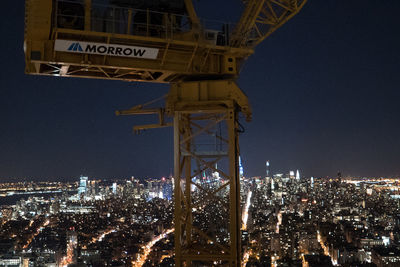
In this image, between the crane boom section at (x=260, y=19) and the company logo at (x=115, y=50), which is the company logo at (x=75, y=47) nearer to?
the company logo at (x=115, y=50)

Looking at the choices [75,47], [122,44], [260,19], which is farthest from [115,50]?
[260,19]

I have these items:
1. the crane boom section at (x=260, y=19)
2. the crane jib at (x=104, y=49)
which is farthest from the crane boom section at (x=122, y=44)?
the crane boom section at (x=260, y=19)

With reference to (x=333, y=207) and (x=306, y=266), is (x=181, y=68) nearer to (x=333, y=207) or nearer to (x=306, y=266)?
(x=306, y=266)

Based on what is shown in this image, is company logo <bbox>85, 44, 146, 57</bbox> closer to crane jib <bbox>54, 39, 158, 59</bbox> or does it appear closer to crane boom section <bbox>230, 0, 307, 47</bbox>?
crane jib <bbox>54, 39, 158, 59</bbox>

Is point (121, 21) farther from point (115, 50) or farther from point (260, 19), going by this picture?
point (260, 19)

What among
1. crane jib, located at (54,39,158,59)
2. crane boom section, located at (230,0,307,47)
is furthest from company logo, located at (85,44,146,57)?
crane boom section, located at (230,0,307,47)

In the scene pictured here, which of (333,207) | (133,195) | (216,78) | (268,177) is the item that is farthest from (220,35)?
(268,177)

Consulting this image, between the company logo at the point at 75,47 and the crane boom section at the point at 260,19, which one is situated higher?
the crane boom section at the point at 260,19
